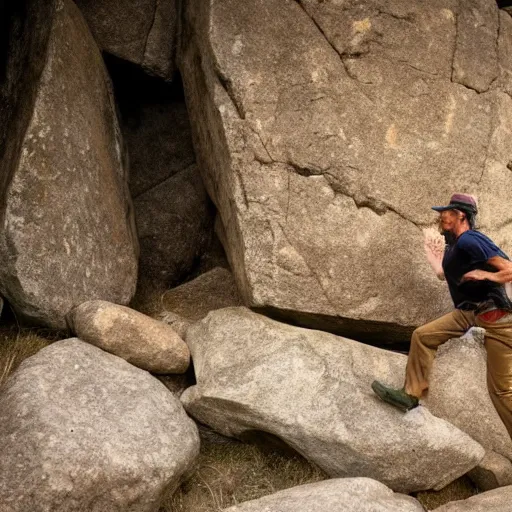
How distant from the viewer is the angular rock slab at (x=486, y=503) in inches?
186

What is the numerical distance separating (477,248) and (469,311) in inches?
19.7

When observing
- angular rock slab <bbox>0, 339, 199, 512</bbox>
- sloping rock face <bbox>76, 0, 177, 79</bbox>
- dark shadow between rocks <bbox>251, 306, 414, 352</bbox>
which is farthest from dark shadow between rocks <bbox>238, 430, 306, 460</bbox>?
sloping rock face <bbox>76, 0, 177, 79</bbox>

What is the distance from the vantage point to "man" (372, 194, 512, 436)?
15.9 ft

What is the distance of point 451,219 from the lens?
5141mm

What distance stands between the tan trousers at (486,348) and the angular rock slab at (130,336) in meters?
1.70

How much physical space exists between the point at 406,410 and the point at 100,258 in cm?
257

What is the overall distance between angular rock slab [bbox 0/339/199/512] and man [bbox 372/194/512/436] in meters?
1.52

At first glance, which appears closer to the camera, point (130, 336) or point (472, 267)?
point (472, 267)

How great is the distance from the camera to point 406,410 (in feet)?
16.8

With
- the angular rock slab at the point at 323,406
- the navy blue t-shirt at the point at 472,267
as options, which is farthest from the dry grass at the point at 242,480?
the navy blue t-shirt at the point at 472,267

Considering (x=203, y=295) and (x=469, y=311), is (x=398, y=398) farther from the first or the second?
(x=203, y=295)

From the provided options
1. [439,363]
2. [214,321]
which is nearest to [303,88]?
[214,321]

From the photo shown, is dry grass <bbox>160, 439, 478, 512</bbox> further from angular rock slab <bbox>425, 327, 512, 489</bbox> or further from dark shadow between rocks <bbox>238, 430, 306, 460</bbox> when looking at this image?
angular rock slab <bbox>425, 327, 512, 489</bbox>

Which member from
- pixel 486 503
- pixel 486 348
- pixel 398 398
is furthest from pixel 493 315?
pixel 486 503
